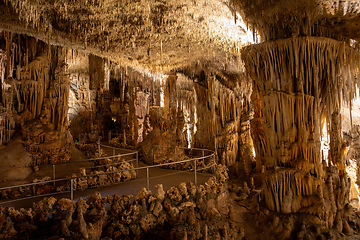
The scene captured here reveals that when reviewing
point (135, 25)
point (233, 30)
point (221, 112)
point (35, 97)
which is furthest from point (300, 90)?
point (35, 97)

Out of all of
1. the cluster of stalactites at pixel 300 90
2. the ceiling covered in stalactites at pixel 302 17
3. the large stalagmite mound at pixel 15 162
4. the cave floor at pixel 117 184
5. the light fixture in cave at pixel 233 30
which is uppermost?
the light fixture in cave at pixel 233 30

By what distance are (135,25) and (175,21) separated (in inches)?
46.8

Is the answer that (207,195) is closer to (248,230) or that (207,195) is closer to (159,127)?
(248,230)

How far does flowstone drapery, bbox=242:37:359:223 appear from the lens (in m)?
5.85

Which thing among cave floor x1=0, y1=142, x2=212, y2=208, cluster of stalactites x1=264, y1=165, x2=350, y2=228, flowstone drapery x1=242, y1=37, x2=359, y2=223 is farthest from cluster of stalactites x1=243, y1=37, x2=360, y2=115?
cave floor x1=0, y1=142, x2=212, y2=208

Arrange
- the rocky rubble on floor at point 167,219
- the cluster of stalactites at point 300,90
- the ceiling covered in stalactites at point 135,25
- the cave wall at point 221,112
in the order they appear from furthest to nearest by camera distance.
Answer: the cave wall at point 221,112 < the ceiling covered in stalactites at point 135,25 < the cluster of stalactites at point 300,90 < the rocky rubble on floor at point 167,219

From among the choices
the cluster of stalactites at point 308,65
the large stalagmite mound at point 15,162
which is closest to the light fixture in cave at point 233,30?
the cluster of stalactites at point 308,65

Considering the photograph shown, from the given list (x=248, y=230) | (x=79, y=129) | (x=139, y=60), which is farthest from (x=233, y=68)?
(x=79, y=129)

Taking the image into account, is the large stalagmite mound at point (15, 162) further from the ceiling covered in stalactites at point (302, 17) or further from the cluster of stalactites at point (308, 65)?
the ceiling covered in stalactites at point (302, 17)

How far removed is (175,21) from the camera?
698 centimetres

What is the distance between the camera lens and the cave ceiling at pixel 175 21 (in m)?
5.83

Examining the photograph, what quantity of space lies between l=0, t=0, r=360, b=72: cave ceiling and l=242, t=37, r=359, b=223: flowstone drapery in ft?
1.86

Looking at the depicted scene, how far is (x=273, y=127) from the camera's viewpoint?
628 centimetres

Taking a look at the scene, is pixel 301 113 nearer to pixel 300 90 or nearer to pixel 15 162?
pixel 300 90
